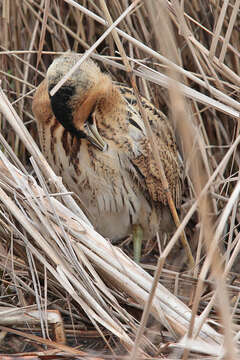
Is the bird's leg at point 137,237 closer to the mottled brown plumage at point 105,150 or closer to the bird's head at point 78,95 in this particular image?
the mottled brown plumage at point 105,150

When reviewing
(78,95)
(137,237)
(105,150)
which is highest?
(78,95)

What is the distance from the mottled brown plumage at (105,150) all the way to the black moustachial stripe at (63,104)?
0.14ft

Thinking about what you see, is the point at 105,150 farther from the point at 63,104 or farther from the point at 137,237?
the point at 137,237

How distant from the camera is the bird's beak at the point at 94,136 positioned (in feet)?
8.27

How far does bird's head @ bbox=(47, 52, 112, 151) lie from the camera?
90.7 inches

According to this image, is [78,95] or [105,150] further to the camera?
[105,150]

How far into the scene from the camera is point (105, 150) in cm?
261

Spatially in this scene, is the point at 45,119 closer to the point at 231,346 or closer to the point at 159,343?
the point at 159,343

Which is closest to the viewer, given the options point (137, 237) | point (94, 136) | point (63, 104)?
point (63, 104)

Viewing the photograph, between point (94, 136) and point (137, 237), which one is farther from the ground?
point (94, 136)

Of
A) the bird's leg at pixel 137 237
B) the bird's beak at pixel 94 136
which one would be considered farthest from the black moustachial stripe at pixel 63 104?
the bird's leg at pixel 137 237

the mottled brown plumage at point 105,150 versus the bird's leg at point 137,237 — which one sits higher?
the mottled brown plumage at point 105,150

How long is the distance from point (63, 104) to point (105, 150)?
0.37 meters

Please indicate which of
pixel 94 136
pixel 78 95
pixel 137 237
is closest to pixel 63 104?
pixel 78 95
